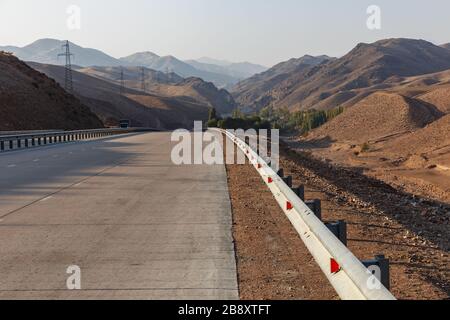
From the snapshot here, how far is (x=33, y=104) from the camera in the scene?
273ft

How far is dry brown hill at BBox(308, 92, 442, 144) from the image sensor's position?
81.8m

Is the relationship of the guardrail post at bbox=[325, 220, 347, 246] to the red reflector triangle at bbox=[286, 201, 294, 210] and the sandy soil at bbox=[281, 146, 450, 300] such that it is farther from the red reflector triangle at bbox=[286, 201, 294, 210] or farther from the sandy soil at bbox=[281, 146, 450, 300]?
the red reflector triangle at bbox=[286, 201, 294, 210]

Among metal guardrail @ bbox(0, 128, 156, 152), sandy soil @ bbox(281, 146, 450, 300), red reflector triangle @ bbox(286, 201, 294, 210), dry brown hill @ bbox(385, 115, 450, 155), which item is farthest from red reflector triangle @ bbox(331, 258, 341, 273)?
dry brown hill @ bbox(385, 115, 450, 155)

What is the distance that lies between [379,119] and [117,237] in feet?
266

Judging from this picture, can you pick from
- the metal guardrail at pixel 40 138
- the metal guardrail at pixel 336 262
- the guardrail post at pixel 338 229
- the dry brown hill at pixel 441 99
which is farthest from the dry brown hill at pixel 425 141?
the guardrail post at pixel 338 229

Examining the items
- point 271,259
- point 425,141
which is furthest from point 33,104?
point 271,259

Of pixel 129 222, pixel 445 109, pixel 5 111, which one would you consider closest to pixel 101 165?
pixel 129 222

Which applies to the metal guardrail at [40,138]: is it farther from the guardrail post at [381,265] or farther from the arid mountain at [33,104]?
the guardrail post at [381,265]

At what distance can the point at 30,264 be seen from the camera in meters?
8.45

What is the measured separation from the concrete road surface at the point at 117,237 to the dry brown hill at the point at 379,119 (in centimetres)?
6326

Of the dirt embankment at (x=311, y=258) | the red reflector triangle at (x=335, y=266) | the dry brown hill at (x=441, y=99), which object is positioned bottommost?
the dirt embankment at (x=311, y=258)

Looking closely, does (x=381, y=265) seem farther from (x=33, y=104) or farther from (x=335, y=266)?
(x=33, y=104)

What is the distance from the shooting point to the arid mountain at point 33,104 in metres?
77.3
